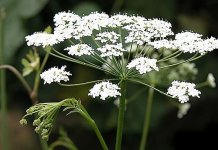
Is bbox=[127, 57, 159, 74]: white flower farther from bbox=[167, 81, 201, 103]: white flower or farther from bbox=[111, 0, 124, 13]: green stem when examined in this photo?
bbox=[111, 0, 124, 13]: green stem

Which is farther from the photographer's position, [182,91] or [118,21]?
[118,21]

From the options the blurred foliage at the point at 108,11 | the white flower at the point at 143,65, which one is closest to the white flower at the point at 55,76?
the white flower at the point at 143,65

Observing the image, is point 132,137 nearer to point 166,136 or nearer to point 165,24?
point 166,136

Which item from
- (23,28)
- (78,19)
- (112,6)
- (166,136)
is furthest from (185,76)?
(166,136)

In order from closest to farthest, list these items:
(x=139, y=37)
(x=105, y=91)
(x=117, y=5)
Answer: (x=105, y=91) < (x=139, y=37) < (x=117, y=5)

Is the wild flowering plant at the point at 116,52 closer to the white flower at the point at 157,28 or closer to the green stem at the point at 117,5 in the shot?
the white flower at the point at 157,28

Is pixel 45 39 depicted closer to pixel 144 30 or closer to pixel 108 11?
pixel 144 30

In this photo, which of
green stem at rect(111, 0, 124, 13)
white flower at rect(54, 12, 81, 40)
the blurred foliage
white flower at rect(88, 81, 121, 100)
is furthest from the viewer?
green stem at rect(111, 0, 124, 13)

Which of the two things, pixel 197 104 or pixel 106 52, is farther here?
pixel 197 104

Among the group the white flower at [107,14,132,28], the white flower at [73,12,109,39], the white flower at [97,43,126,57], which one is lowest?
the white flower at [97,43,126,57]

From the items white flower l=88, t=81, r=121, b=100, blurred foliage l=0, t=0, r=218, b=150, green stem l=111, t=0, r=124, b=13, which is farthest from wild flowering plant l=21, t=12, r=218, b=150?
green stem l=111, t=0, r=124, b=13

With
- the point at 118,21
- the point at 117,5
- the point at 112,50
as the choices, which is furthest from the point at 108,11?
the point at 112,50
